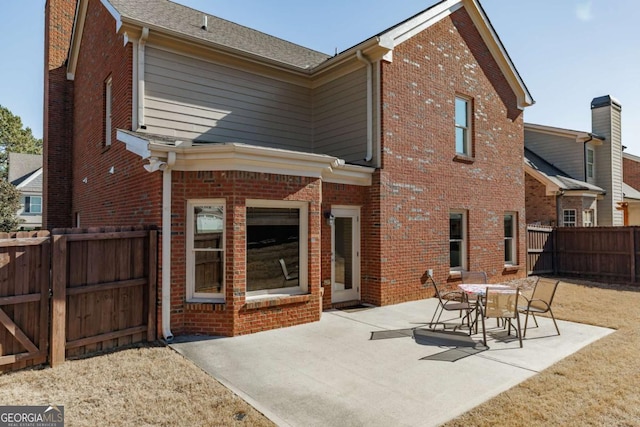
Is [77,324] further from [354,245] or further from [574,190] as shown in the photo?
[574,190]

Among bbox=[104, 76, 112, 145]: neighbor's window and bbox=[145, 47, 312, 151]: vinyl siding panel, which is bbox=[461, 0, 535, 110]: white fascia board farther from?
bbox=[104, 76, 112, 145]: neighbor's window

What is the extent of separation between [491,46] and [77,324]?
45.5 feet

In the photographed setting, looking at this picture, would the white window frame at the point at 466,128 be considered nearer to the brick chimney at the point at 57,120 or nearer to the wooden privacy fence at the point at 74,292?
the wooden privacy fence at the point at 74,292

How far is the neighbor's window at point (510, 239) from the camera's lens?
1346cm

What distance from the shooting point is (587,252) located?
14766 mm

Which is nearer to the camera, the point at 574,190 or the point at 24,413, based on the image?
the point at 24,413

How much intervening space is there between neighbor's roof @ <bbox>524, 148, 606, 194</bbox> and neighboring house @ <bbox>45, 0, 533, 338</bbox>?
4.42 meters

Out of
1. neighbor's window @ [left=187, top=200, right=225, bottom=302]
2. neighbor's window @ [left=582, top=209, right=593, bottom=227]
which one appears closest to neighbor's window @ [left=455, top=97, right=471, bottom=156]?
neighbor's window @ [left=187, top=200, right=225, bottom=302]

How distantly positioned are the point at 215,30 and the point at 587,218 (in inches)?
717

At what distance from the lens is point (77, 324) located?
5.66 meters

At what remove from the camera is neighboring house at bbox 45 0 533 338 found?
6.84m

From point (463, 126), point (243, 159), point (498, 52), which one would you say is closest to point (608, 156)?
point (498, 52)

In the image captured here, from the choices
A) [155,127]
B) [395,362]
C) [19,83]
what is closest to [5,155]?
[19,83]

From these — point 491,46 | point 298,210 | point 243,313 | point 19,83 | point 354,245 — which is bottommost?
point 243,313
